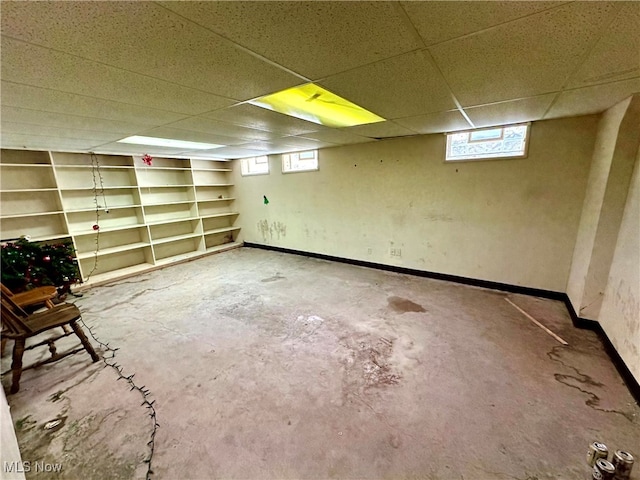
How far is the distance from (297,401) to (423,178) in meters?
3.36

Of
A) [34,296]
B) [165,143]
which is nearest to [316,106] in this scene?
[165,143]

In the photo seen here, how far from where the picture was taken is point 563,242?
3.03m

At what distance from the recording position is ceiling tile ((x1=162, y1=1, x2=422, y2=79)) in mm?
930

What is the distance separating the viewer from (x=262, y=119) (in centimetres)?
249

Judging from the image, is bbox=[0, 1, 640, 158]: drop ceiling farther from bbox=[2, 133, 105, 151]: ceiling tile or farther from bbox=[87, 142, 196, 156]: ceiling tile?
bbox=[87, 142, 196, 156]: ceiling tile

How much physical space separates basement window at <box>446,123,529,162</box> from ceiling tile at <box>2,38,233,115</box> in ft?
9.89

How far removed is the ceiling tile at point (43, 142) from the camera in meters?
2.81

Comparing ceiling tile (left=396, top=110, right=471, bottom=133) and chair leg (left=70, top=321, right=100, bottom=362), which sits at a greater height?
ceiling tile (left=396, top=110, right=471, bottom=133)

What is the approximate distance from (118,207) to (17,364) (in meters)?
3.37

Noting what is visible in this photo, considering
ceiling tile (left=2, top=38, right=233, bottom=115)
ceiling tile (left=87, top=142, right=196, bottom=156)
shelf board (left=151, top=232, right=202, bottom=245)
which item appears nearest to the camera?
ceiling tile (left=2, top=38, right=233, bottom=115)

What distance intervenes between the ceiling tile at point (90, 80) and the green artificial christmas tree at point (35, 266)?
278 cm

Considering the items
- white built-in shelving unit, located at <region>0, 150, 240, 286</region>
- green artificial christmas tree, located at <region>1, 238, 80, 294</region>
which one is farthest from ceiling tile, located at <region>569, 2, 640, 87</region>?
white built-in shelving unit, located at <region>0, 150, 240, 286</region>

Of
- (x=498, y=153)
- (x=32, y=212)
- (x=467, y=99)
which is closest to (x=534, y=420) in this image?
(x=467, y=99)

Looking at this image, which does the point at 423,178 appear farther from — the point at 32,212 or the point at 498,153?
the point at 32,212
